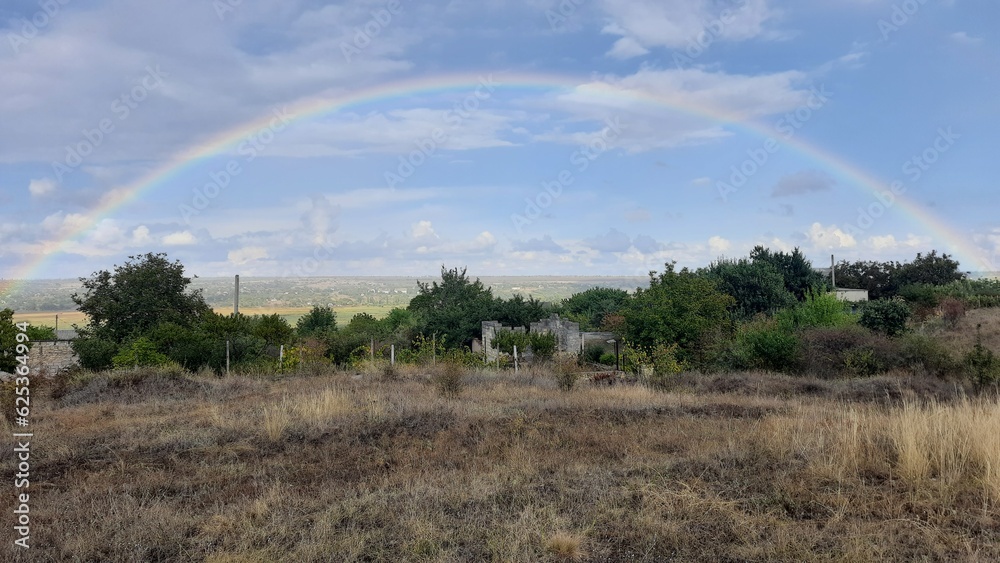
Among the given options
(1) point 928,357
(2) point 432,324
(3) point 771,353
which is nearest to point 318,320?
(2) point 432,324

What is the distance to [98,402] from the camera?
1349 cm

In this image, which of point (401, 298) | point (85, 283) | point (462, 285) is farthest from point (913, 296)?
point (401, 298)

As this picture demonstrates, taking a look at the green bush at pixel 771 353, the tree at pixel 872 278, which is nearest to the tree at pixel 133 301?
the green bush at pixel 771 353

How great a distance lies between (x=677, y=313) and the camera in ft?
73.8

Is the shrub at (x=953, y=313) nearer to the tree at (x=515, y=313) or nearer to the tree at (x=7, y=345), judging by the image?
the tree at (x=515, y=313)

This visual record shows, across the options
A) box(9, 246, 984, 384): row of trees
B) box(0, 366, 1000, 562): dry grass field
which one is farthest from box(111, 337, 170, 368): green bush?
box(0, 366, 1000, 562): dry grass field

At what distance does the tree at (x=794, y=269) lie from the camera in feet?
129

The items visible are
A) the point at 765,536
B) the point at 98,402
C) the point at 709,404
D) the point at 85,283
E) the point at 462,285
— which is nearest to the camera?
the point at 765,536

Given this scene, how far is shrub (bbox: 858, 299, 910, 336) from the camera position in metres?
21.1

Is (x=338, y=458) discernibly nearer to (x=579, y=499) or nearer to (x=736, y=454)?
(x=579, y=499)

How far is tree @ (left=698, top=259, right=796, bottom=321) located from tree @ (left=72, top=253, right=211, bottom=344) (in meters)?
26.1

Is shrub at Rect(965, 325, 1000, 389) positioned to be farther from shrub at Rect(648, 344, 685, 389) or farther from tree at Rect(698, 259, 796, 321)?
tree at Rect(698, 259, 796, 321)

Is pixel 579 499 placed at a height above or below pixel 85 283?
below

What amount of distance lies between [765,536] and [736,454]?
2.25 metres
